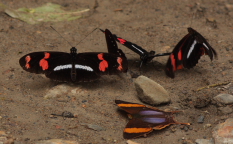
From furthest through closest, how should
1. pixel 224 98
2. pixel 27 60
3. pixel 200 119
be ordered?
pixel 27 60, pixel 224 98, pixel 200 119

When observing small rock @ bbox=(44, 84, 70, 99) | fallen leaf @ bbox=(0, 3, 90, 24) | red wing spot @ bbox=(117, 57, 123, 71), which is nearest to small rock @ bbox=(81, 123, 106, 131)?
small rock @ bbox=(44, 84, 70, 99)

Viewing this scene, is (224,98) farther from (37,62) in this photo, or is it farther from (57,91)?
(37,62)

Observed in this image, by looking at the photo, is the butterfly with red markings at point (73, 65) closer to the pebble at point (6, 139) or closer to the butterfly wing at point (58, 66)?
the butterfly wing at point (58, 66)

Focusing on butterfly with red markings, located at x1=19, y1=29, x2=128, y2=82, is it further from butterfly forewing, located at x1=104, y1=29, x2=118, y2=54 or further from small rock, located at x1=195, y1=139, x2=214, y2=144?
small rock, located at x1=195, y1=139, x2=214, y2=144

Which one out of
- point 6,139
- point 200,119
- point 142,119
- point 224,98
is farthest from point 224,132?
point 6,139

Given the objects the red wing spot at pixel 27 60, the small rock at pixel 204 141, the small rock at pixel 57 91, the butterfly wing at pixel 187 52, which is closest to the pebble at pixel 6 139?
the small rock at pixel 57 91

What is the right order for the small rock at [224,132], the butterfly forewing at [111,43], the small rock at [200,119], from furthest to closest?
the butterfly forewing at [111,43] < the small rock at [200,119] < the small rock at [224,132]

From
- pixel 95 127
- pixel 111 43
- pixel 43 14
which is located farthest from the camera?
pixel 43 14

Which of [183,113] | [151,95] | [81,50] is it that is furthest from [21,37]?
[183,113]
